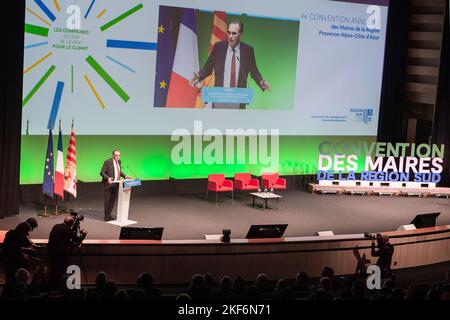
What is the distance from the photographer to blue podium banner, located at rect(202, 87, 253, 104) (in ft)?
49.5

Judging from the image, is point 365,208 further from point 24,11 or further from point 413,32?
point 24,11

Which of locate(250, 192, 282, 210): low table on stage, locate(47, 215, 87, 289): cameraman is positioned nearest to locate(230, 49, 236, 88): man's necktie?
locate(250, 192, 282, 210): low table on stage

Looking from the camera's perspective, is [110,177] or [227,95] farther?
[227,95]

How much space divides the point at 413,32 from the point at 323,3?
3184 mm

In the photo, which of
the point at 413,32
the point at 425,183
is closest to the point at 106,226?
the point at 425,183

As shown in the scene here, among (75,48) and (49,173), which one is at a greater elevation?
(75,48)

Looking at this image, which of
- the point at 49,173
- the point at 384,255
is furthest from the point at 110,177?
the point at 384,255

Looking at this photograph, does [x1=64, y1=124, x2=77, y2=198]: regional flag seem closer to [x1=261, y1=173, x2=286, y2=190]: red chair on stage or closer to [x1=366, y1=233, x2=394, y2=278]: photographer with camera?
[x1=261, y1=173, x2=286, y2=190]: red chair on stage

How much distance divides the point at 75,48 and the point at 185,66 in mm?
2449

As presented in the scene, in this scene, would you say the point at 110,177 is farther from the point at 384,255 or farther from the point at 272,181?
the point at 384,255

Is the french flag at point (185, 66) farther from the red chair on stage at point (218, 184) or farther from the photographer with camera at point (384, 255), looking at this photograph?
the photographer with camera at point (384, 255)

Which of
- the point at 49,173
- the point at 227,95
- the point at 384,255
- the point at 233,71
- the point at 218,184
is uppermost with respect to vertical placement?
the point at 233,71

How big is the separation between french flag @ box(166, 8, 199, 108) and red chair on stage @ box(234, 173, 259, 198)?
184 centimetres

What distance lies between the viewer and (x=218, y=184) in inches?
582
